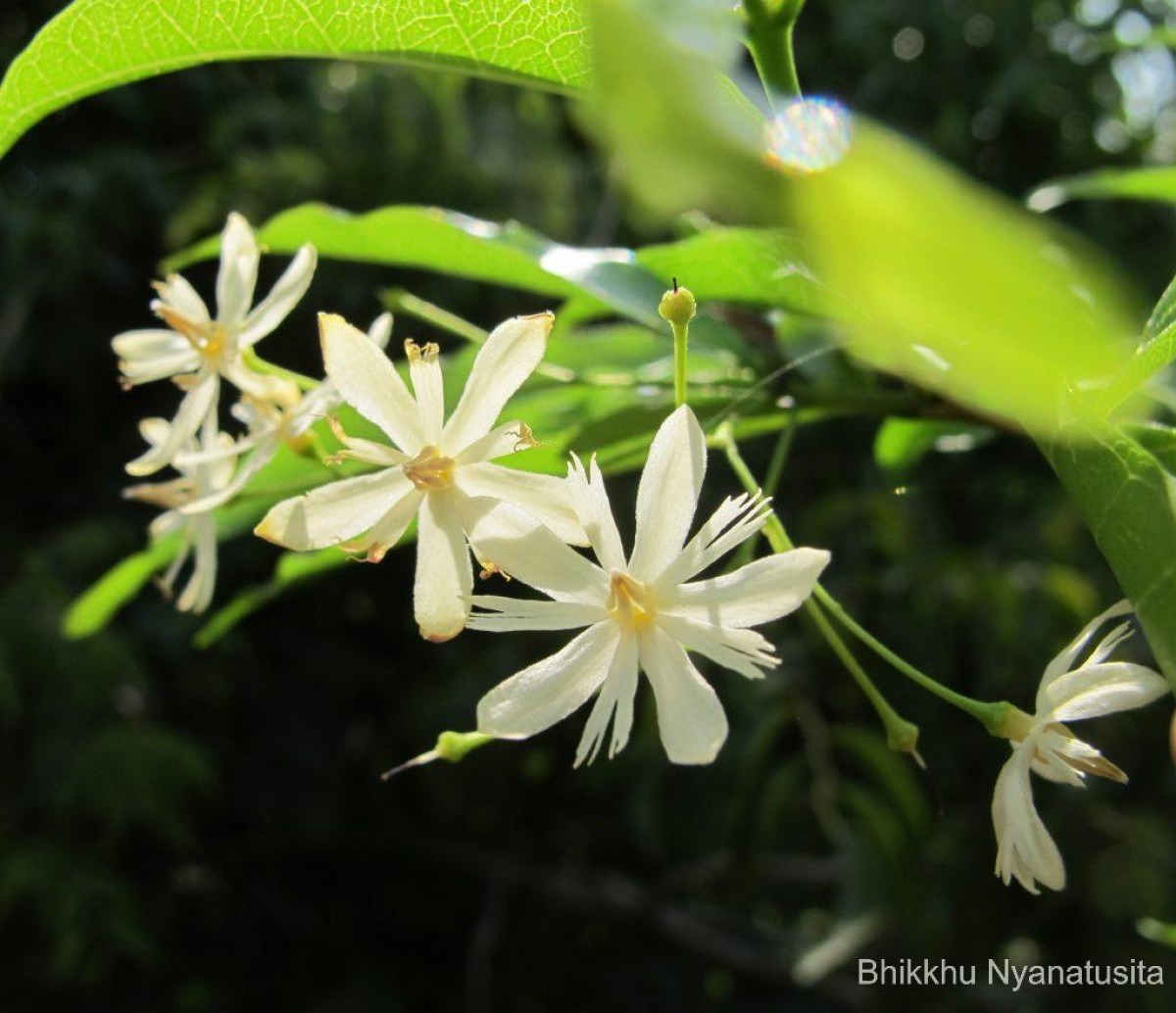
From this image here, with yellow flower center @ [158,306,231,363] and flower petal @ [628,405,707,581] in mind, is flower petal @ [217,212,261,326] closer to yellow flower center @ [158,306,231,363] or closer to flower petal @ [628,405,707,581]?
yellow flower center @ [158,306,231,363]

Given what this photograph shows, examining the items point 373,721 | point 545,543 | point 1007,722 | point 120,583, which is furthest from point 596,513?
point 373,721

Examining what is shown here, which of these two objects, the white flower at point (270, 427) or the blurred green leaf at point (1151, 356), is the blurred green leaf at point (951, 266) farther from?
the white flower at point (270, 427)

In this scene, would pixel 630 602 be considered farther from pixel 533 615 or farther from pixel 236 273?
pixel 236 273

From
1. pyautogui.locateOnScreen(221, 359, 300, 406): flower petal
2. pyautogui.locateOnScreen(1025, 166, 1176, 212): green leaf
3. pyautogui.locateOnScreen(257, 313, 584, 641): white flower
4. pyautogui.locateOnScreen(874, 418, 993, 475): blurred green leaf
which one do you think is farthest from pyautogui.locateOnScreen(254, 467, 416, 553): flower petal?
pyautogui.locateOnScreen(1025, 166, 1176, 212): green leaf

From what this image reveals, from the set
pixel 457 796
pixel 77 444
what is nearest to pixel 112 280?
pixel 77 444

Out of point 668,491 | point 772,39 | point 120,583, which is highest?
point 772,39

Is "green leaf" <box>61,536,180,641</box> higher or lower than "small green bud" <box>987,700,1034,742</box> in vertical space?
lower
